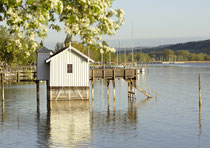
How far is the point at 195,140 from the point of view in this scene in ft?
107

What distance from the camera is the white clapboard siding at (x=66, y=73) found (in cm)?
5197

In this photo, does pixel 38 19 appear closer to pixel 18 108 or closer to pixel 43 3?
pixel 43 3

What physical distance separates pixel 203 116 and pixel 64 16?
33773mm

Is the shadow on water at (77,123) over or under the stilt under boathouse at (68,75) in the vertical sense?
under

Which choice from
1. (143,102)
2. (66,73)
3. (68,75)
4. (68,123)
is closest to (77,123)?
(68,123)

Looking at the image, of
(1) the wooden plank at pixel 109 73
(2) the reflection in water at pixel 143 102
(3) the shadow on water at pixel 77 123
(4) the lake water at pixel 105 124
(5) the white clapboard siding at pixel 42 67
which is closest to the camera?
(4) the lake water at pixel 105 124

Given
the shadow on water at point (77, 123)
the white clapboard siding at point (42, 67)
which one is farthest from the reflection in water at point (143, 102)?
the white clapboard siding at point (42, 67)

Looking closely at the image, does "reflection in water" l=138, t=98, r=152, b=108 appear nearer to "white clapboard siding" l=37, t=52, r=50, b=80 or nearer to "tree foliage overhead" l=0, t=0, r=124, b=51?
"white clapboard siding" l=37, t=52, r=50, b=80

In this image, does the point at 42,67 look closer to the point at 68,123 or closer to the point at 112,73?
the point at 112,73

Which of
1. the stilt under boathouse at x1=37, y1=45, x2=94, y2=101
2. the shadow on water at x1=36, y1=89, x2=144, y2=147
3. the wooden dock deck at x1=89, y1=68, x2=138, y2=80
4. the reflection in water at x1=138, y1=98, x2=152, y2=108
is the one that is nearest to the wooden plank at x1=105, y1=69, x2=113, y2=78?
the wooden dock deck at x1=89, y1=68, x2=138, y2=80

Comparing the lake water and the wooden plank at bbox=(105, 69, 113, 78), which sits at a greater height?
the wooden plank at bbox=(105, 69, 113, 78)

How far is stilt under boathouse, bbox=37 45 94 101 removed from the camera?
→ 171ft

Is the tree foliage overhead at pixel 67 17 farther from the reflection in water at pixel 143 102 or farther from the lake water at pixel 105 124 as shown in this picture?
the reflection in water at pixel 143 102

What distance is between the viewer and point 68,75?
171ft
